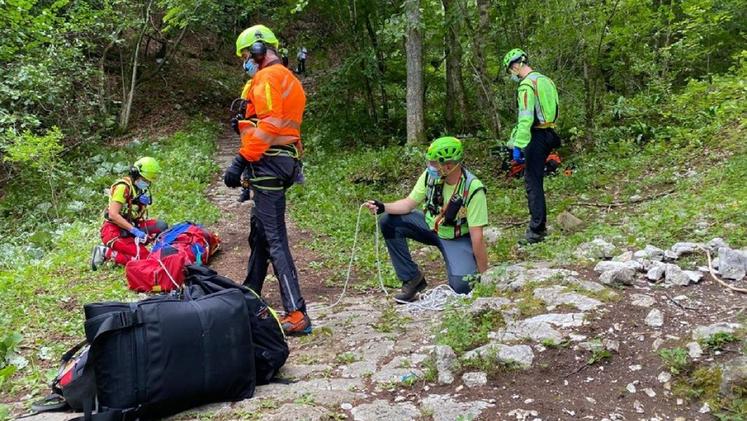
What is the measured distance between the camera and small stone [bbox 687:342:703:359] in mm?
3103

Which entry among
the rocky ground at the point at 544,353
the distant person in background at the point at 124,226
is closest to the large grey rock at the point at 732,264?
the rocky ground at the point at 544,353

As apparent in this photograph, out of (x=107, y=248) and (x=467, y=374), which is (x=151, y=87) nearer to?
(x=107, y=248)

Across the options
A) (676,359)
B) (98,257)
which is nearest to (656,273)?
(676,359)

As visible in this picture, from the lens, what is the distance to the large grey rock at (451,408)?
3.00 metres

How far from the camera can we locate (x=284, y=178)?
478 cm

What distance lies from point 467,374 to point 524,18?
890 cm

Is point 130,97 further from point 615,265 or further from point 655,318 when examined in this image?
point 655,318

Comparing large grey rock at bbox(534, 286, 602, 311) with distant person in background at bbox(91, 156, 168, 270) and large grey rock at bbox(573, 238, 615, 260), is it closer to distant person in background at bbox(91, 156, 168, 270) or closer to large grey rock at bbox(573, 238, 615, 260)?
large grey rock at bbox(573, 238, 615, 260)

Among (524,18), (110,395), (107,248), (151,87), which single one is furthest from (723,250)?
(151,87)

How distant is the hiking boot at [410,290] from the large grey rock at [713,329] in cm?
268

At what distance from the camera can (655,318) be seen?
3578mm

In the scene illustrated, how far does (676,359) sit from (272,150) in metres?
3.19

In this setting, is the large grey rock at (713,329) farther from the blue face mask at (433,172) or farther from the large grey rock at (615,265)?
the blue face mask at (433,172)

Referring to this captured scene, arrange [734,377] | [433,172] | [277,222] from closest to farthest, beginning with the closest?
1. [734,377]
2. [277,222]
3. [433,172]
